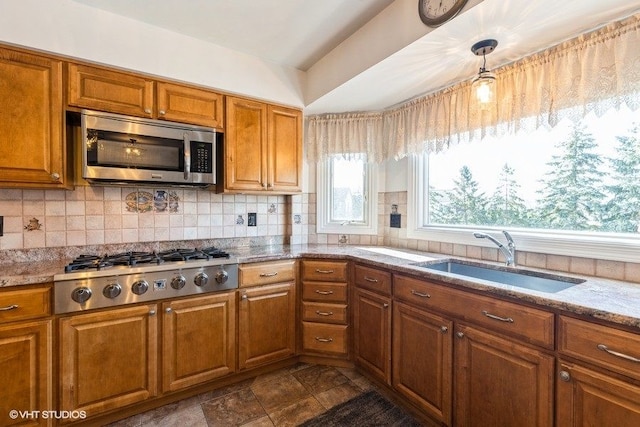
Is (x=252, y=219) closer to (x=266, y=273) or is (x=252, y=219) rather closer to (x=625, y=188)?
(x=266, y=273)

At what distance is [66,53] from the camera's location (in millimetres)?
1724

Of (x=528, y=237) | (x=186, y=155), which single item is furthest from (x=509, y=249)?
(x=186, y=155)

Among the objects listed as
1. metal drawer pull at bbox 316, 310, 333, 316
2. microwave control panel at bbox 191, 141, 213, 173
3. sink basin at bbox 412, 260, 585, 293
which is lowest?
metal drawer pull at bbox 316, 310, 333, 316

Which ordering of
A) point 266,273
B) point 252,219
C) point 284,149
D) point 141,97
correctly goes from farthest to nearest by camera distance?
point 252,219 < point 284,149 < point 266,273 < point 141,97

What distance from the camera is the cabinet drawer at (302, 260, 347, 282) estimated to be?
229cm

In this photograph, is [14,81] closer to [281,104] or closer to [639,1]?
[281,104]

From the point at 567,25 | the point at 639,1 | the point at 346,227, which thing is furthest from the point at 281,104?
the point at 639,1

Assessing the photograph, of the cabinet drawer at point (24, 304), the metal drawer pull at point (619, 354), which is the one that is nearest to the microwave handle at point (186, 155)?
the cabinet drawer at point (24, 304)

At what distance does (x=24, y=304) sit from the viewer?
147 centimetres

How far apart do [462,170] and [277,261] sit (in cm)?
162

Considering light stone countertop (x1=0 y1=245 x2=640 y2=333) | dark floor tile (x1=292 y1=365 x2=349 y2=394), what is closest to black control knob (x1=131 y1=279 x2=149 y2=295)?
light stone countertop (x1=0 y1=245 x2=640 y2=333)

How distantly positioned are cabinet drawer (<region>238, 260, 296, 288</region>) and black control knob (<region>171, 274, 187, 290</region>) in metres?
0.37

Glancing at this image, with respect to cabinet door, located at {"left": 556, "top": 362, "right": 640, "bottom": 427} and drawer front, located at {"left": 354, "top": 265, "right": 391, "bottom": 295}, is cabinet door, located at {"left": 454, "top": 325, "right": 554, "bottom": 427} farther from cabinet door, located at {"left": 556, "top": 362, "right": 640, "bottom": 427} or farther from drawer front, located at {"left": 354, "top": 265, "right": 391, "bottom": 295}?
drawer front, located at {"left": 354, "top": 265, "right": 391, "bottom": 295}

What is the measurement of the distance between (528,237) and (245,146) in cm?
208
